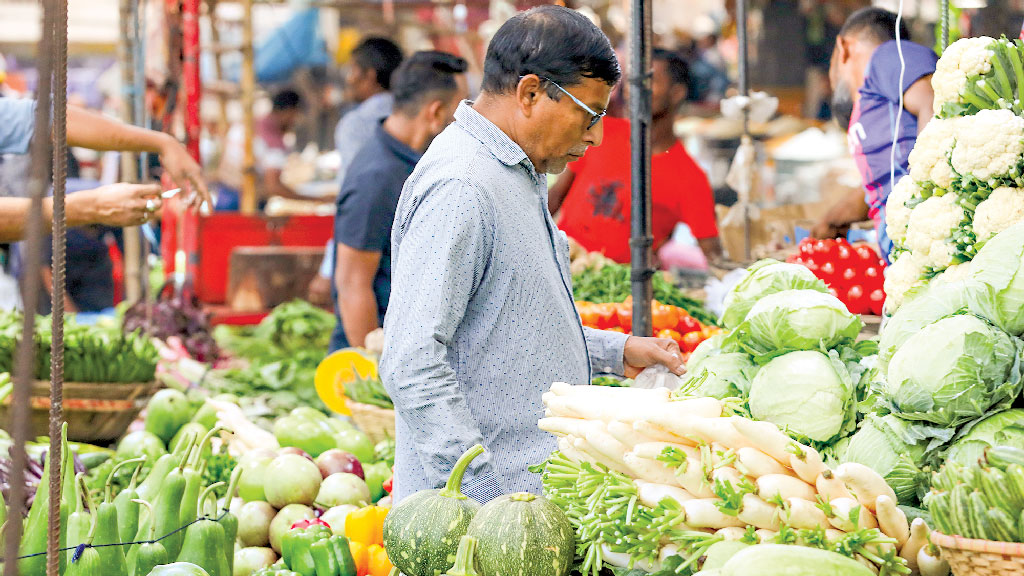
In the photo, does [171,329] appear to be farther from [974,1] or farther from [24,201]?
[974,1]

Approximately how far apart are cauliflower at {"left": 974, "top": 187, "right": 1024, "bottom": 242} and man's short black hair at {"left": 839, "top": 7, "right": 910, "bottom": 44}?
2.32 m

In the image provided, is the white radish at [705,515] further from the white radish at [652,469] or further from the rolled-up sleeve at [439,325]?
the rolled-up sleeve at [439,325]

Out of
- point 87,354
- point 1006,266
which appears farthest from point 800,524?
point 87,354

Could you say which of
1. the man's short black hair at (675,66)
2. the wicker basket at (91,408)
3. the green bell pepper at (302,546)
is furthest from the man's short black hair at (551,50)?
the man's short black hair at (675,66)

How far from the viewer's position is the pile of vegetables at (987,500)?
60.1 inches

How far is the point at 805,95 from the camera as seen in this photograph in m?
12.3

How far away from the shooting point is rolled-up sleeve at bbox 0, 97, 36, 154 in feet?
13.3

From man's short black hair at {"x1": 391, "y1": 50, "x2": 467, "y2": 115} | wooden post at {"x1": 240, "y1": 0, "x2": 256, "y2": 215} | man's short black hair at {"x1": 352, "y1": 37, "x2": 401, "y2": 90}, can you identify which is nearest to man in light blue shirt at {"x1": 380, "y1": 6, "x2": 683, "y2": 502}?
man's short black hair at {"x1": 391, "y1": 50, "x2": 467, "y2": 115}

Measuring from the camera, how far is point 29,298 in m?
1.40

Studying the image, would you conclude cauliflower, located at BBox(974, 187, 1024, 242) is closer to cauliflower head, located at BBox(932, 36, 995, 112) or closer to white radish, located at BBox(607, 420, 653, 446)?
cauliflower head, located at BBox(932, 36, 995, 112)

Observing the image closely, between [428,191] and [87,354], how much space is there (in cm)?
313

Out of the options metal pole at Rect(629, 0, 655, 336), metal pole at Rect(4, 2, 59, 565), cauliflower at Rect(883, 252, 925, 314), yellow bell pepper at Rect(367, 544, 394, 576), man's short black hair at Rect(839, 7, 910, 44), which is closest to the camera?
metal pole at Rect(4, 2, 59, 565)

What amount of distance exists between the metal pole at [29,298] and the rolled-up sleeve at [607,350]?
5.72 feet

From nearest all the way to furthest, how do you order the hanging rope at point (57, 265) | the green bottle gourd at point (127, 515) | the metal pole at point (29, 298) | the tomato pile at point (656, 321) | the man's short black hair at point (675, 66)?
1. the metal pole at point (29, 298)
2. the hanging rope at point (57, 265)
3. the green bottle gourd at point (127, 515)
4. the tomato pile at point (656, 321)
5. the man's short black hair at point (675, 66)
